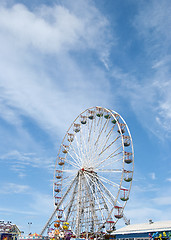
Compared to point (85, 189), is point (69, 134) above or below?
above

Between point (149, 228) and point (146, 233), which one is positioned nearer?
point (146, 233)

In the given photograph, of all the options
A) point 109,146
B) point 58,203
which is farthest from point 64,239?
point 109,146

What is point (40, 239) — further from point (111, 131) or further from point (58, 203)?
point (111, 131)

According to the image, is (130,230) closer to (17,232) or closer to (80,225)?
(80,225)

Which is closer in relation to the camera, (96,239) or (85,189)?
(96,239)

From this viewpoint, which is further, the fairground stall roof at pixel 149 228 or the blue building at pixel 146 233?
the fairground stall roof at pixel 149 228

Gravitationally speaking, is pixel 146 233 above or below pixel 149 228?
below

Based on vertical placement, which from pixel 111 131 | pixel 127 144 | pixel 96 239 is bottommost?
pixel 96 239

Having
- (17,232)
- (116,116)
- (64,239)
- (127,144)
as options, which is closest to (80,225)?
(64,239)

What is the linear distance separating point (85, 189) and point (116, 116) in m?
11.9

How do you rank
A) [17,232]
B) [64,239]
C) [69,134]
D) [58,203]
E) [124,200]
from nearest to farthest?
[124,200] → [64,239] → [58,203] → [69,134] → [17,232]

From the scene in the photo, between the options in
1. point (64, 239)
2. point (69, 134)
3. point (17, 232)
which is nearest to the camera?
point (64, 239)

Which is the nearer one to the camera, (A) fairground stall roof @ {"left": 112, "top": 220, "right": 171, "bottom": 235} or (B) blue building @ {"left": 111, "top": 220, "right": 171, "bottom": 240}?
(B) blue building @ {"left": 111, "top": 220, "right": 171, "bottom": 240}

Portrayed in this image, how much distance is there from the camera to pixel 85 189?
138 ft
